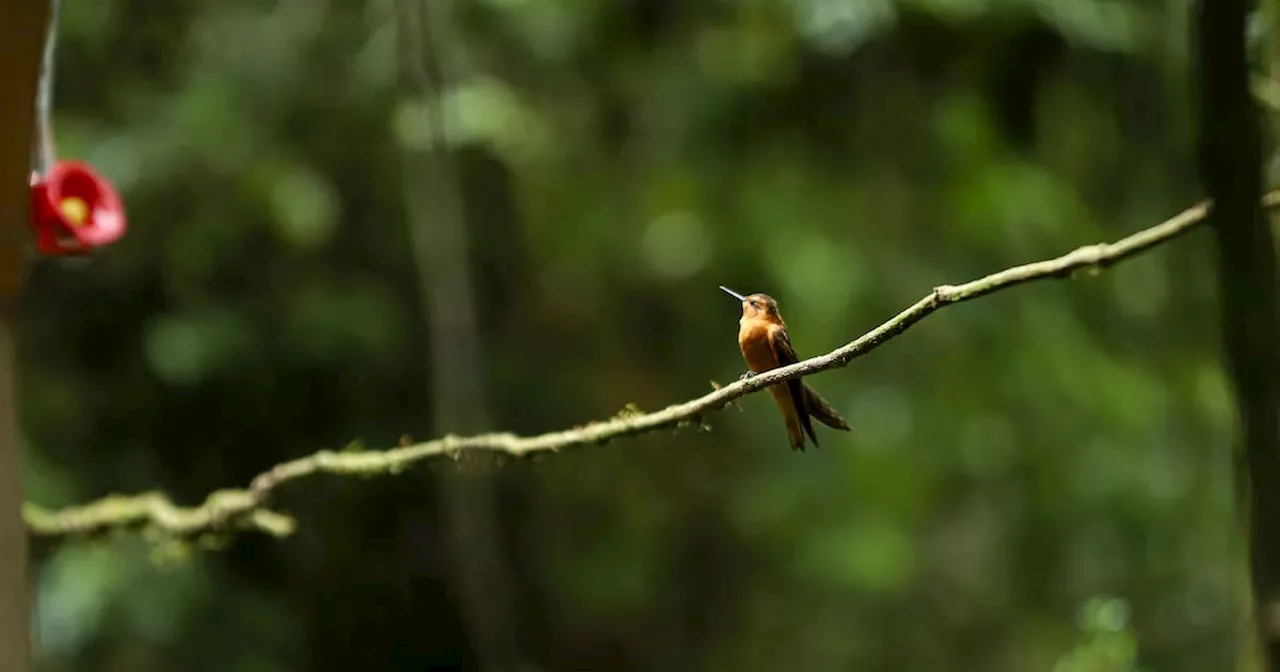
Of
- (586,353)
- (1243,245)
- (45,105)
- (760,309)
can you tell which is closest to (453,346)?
(586,353)

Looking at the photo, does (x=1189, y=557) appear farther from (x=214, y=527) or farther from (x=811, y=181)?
(x=214, y=527)

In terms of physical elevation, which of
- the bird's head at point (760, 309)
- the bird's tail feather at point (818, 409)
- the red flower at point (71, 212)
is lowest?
the bird's tail feather at point (818, 409)

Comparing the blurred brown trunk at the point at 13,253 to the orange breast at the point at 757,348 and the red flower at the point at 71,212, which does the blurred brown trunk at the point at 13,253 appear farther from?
the orange breast at the point at 757,348

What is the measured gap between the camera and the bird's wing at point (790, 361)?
1.98ft

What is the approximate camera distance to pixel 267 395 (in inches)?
65.2

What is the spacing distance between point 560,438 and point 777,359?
0.61ft

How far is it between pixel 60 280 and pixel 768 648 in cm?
123

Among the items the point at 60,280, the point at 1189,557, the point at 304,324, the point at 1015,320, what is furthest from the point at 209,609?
the point at 1189,557

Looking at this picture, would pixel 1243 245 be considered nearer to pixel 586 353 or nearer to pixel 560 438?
pixel 560 438

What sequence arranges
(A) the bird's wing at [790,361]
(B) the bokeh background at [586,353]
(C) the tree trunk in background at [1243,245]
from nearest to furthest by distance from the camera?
1. (C) the tree trunk in background at [1243,245]
2. (A) the bird's wing at [790,361]
3. (B) the bokeh background at [586,353]

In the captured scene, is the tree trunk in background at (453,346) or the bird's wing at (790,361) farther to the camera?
the tree trunk in background at (453,346)

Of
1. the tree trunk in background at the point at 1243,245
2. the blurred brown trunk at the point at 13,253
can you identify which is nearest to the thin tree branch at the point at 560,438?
the tree trunk in background at the point at 1243,245

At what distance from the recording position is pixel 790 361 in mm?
610

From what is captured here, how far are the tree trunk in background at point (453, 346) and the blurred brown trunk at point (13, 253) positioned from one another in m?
0.54
